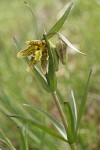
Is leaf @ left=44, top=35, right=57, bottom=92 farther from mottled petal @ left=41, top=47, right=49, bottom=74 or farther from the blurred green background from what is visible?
the blurred green background

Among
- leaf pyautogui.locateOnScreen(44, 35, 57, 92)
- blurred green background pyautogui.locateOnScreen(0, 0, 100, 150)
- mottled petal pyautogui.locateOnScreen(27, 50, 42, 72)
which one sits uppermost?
mottled petal pyautogui.locateOnScreen(27, 50, 42, 72)

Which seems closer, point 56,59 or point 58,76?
point 56,59

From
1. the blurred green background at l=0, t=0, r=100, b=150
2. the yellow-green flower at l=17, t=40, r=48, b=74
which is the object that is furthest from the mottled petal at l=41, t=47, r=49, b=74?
the blurred green background at l=0, t=0, r=100, b=150

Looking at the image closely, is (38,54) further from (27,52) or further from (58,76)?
(58,76)

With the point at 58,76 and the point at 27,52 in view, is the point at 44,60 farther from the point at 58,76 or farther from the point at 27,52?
the point at 58,76

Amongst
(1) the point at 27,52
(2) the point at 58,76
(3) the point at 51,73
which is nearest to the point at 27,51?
(1) the point at 27,52

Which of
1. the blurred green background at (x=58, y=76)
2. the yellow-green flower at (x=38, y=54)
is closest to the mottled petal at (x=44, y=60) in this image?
the yellow-green flower at (x=38, y=54)

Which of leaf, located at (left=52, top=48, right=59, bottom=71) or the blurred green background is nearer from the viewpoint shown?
leaf, located at (left=52, top=48, right=59, bottom=71)

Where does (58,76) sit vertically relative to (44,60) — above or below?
below
